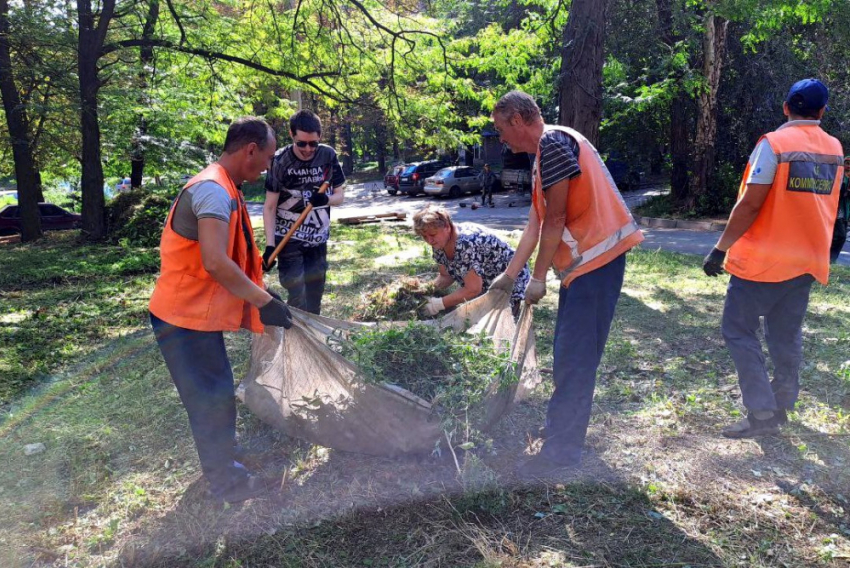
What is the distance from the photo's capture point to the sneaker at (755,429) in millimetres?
3045

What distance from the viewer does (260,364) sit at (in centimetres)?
317

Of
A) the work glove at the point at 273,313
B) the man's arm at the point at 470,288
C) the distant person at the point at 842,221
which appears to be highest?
the distant person at the point at 842,221

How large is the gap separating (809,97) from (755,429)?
158 centimetres

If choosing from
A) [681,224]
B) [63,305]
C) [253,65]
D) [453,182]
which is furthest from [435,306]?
[453,182]

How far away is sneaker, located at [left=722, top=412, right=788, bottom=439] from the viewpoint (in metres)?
3.04

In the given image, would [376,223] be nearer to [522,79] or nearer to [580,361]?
[522,79]

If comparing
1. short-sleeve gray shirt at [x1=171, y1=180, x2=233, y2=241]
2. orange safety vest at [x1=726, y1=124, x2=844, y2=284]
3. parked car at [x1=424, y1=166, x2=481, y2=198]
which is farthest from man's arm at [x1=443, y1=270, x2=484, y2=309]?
parked car at [x1=424, y1=166, x2=481, y2=198]

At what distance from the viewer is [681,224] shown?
14.0 meters

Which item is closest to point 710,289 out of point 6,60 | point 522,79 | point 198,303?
point 198,303

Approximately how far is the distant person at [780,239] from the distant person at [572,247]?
2.06ft

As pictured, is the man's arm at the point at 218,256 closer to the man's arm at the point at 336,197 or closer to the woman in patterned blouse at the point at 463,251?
the woman in patterned blouse at the point at 463,251

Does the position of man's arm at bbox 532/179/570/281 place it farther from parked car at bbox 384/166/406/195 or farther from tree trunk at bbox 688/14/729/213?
parked car at bbox 384/166/406/195

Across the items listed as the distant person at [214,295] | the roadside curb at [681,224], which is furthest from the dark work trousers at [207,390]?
the roadside curb at [681,224]

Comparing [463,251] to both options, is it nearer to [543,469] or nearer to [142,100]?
[543,469]
